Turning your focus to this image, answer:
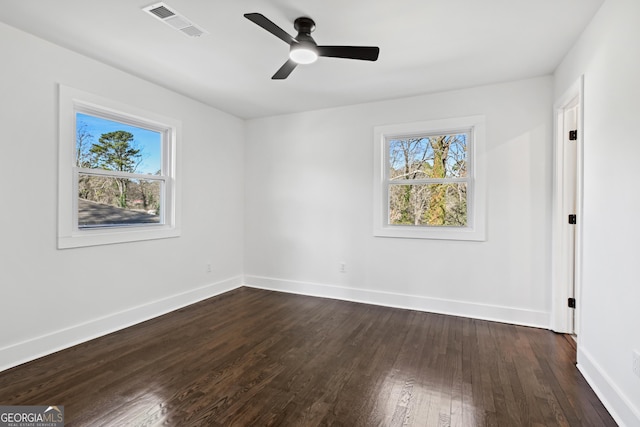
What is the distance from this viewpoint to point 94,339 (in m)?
2.94

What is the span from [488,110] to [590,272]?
2039 millimetres

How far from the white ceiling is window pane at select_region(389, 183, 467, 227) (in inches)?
47.2

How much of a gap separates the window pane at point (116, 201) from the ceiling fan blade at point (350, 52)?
2617mm

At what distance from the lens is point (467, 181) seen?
12.0 feet

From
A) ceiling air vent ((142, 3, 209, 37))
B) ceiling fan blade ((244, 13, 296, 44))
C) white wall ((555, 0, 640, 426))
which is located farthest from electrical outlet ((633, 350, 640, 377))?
ceiling air vent ((142, 3, 209, 37))

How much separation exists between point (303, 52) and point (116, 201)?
2.60 meters

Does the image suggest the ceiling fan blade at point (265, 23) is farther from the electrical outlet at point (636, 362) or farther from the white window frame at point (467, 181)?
the electrical outlet at point (636, 362)

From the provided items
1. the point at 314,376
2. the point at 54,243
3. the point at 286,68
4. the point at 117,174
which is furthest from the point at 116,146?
the point at 314,376

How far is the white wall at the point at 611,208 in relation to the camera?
67.8 inches

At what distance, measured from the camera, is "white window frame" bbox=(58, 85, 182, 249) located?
2.76 meters

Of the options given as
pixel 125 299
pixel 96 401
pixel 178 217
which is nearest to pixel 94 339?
pixel 125 299

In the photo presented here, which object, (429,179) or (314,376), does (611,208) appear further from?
(314,376)

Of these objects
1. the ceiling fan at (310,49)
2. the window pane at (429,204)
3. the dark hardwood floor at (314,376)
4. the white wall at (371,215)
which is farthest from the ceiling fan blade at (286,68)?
the dark hardwood floor at (314,376)

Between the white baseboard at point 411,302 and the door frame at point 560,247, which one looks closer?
the door frame at point 560,247
